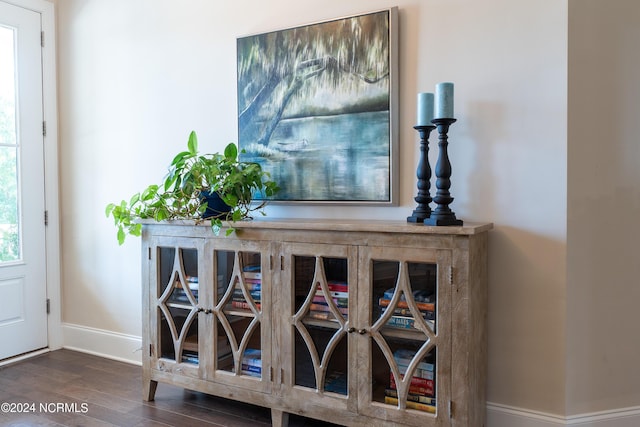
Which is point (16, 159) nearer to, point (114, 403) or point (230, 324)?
point (114, 403)

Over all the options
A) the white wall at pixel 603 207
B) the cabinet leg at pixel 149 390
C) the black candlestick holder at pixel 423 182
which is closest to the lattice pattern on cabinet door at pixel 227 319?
the cabinet leg at pixel 149 390

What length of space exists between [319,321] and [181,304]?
80cm

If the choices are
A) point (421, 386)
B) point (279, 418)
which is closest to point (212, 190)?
point (279, 418)

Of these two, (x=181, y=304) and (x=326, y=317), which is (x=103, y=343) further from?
(x=326, y=317)

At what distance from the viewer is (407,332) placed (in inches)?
73.1

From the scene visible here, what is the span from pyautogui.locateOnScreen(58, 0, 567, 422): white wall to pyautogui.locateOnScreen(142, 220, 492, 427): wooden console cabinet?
180 mm

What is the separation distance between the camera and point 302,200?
2.41 m

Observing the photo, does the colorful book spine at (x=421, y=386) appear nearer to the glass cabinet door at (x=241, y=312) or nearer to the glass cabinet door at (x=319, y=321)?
the glass cabinet door at (x=319, y=321)

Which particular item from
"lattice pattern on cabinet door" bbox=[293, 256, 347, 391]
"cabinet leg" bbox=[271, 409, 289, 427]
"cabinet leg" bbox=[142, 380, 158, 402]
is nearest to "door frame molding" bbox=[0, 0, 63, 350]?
"cabinet leg" bbox=[142, 380, 158, 402]

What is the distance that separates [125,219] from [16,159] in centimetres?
121

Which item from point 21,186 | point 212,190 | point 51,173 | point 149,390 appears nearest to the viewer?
point 212,190

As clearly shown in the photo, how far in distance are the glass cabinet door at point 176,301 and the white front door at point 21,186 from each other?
1.29m

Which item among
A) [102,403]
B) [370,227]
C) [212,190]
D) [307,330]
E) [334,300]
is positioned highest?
[212,190]

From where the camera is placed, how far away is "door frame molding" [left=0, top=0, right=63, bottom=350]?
10.6 ft
